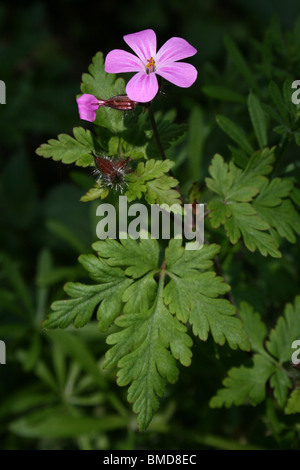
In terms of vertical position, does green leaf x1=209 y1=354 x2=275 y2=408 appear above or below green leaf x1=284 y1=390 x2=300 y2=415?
above

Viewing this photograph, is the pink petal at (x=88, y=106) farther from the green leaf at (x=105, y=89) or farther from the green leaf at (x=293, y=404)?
the green leaf at (x=293, y=404)

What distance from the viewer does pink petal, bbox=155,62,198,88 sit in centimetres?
128

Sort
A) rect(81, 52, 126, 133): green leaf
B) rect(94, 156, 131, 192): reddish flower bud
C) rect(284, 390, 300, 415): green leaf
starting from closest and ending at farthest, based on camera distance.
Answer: rect(94, 156, 131, 192): reddish flower bud < rect(81, 52, 126, 133): green leaf < rect(284, 390, 300, 415): green leaf

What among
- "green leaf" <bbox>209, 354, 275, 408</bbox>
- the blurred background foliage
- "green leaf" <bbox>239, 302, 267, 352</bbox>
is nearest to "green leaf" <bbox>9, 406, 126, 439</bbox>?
the blurred background foliage

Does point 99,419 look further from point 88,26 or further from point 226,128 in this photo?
point 88,26

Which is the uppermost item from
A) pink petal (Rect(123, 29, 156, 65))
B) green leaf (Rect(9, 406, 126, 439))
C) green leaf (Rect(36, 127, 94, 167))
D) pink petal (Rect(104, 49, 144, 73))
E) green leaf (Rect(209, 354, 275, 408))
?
pink petal (Rect(123, 29, 156, 65))

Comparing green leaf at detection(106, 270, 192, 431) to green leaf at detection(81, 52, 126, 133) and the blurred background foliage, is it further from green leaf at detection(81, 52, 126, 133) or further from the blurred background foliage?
green leaf at detection(81, 52, 126, 133)

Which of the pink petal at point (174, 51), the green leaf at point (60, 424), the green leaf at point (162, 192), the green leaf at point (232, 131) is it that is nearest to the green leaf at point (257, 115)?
the green leaf at point (232, 131)

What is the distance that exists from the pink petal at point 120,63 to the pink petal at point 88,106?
97 mm

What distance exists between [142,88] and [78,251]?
1.63 meters

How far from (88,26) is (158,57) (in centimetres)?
323

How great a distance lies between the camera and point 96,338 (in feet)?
8.23

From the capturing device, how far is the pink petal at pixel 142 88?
125 cm
